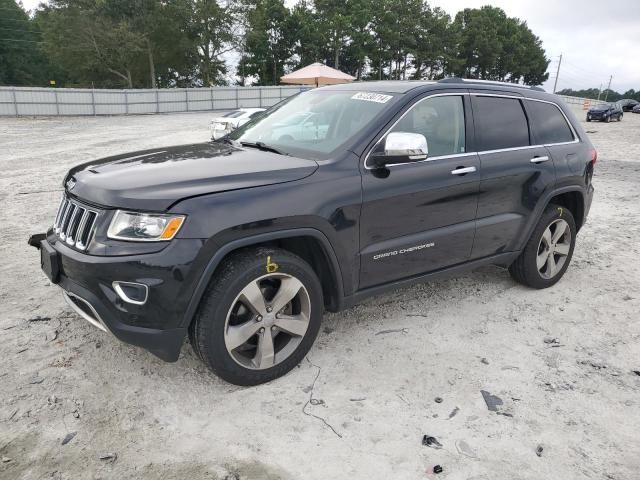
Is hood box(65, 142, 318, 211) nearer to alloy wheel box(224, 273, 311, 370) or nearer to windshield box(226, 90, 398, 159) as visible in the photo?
windshield box(226, 90, 398, 159)

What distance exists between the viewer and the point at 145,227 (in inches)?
100.0

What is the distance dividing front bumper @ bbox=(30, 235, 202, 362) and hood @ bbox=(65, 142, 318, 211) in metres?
0.26

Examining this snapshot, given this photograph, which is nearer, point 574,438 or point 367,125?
point 574,438

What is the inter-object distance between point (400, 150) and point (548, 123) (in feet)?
6.74

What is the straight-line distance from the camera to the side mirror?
9.97 feet

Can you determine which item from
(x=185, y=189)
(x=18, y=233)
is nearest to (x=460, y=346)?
(x=185, y=189)

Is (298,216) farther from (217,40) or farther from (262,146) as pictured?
(217,40)

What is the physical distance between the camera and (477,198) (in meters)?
3.74

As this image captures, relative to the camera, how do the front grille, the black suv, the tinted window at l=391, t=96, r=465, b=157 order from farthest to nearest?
the tinted window at l=391, t=96, r=465, b=157 → the front grille → the black suv

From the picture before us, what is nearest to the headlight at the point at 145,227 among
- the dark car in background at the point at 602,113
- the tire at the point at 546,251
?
the tire at the point at 546,251

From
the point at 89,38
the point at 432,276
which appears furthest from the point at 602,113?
the point at 89,38

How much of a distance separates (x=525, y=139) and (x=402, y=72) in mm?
63416

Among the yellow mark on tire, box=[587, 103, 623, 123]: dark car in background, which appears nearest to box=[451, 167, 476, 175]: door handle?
the yellow mark on tire

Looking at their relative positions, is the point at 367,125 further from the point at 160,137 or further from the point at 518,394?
the point at 160,137
